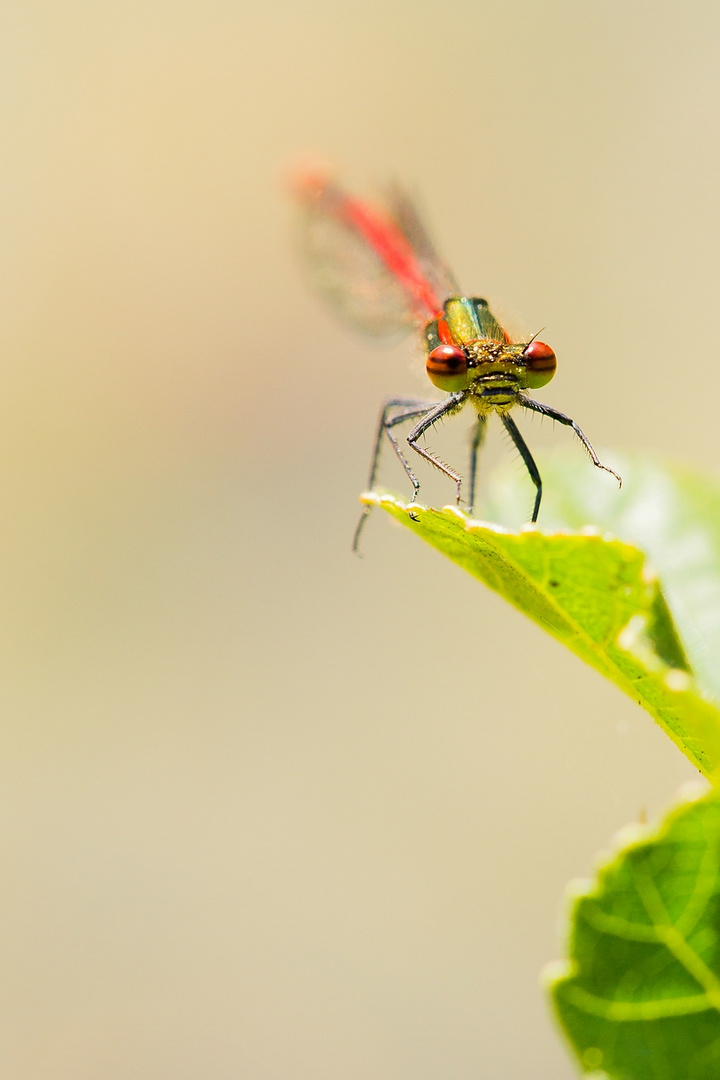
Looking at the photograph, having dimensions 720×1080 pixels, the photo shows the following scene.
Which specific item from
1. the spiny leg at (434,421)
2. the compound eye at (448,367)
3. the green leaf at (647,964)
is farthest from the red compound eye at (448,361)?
the green leaf at (647,964)

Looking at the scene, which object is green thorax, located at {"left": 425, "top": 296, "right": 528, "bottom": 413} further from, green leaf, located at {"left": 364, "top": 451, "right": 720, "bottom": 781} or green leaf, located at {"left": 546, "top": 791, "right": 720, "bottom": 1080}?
green leaf, located at {"left": 546, "top": 791, "right": 720, "bottom": 1080}

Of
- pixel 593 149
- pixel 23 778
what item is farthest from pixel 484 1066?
pixel 593 149

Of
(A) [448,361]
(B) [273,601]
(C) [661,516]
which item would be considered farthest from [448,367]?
(B) [273,601]

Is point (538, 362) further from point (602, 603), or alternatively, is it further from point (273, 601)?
point (273, 601)

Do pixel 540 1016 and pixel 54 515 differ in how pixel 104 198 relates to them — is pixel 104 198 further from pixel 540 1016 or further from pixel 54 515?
pixel 540 1016

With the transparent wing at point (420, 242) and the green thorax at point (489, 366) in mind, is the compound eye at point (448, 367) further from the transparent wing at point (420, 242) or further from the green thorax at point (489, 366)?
the transparent wing at point (420, 242)

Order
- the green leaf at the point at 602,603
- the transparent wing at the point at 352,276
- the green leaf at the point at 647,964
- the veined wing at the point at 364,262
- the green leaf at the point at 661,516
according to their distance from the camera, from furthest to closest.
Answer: the transparent wing at the point at 352,276, the veined wing at the point at 364,262, the green leaf at the point at 661,516, the green leaf at the point at 602,603, the green leaf at the point at 647,964

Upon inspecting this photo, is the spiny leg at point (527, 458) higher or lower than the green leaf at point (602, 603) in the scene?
higher
